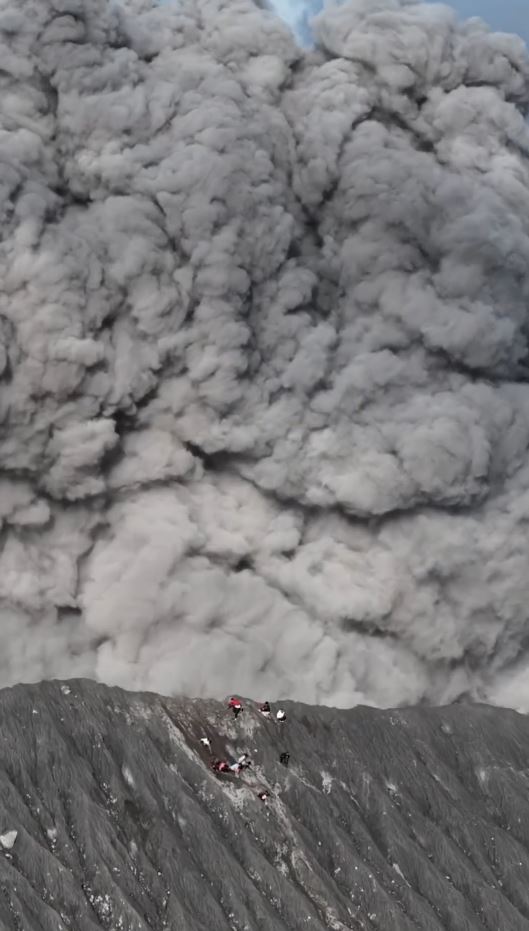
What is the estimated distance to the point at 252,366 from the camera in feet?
130

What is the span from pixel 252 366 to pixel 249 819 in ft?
40.0

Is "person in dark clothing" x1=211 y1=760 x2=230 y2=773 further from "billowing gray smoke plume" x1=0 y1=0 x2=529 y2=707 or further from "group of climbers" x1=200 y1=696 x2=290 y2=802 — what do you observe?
"billowing gray smoke plume" x1=0 y1=0 x2=529 y2=707

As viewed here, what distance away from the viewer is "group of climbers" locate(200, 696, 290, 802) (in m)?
32.4

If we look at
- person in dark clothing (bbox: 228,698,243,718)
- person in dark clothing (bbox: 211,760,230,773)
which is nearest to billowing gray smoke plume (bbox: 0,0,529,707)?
person in dark clothing (bbox: 228,698,243,718)

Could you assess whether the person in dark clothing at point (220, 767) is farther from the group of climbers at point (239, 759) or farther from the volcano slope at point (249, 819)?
the volcano slope at point (249, 819)

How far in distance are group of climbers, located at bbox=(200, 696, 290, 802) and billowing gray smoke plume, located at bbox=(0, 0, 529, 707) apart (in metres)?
1.88

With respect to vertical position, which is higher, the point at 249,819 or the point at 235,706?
the point at 249,819

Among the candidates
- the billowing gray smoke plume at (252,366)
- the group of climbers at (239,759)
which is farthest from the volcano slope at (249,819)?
the billowing gray smoke plume at (252,366)

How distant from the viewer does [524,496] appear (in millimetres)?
40250

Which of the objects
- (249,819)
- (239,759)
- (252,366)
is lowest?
(239,759)

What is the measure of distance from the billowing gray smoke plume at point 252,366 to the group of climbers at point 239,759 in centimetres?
188

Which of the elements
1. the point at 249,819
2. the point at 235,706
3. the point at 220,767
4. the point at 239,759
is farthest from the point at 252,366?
the point at 249,819

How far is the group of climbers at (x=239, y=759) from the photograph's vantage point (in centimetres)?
3244

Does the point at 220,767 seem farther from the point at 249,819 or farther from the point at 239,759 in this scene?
the point at 249,819
